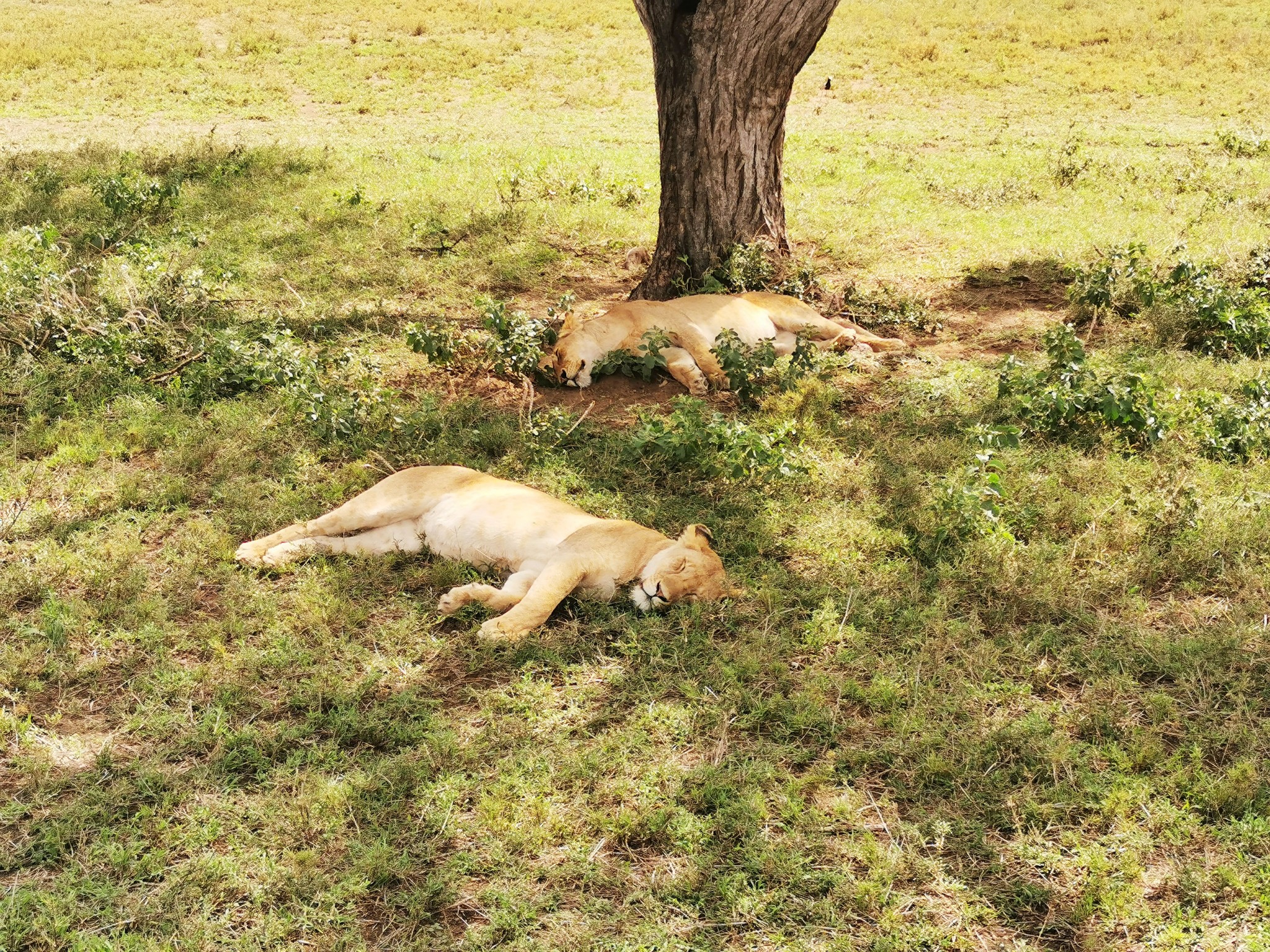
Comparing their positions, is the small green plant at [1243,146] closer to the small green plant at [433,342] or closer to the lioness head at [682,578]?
the small green plant at [433,342]

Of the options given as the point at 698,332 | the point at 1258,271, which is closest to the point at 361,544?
the point at 698,332

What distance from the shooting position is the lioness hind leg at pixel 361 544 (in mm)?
5043

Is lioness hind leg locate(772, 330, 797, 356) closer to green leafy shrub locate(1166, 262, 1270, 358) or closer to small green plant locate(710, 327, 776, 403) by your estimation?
small green plant locate(710, 327, 776, 403)

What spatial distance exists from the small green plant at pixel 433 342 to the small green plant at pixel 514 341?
26 cm

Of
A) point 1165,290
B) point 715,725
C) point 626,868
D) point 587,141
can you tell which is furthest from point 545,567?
point 587,141

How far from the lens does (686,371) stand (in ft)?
23.5

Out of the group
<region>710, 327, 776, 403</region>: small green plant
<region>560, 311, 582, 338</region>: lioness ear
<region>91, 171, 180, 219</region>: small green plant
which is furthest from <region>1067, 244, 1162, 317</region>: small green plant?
<region>91, 171, 180, 219</region>: small green plant

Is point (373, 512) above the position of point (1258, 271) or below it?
below

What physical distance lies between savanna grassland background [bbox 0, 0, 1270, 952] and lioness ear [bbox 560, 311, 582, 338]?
1.66 ft

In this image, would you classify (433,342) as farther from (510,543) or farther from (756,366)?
(510,543)

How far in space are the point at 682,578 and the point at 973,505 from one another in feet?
4.95

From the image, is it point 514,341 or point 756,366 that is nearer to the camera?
point 756,366

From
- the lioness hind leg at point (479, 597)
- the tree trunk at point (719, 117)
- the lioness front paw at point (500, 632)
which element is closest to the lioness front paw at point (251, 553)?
the lioness hind leg at point (479, 597)

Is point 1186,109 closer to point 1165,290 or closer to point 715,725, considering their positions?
point 1165,290
